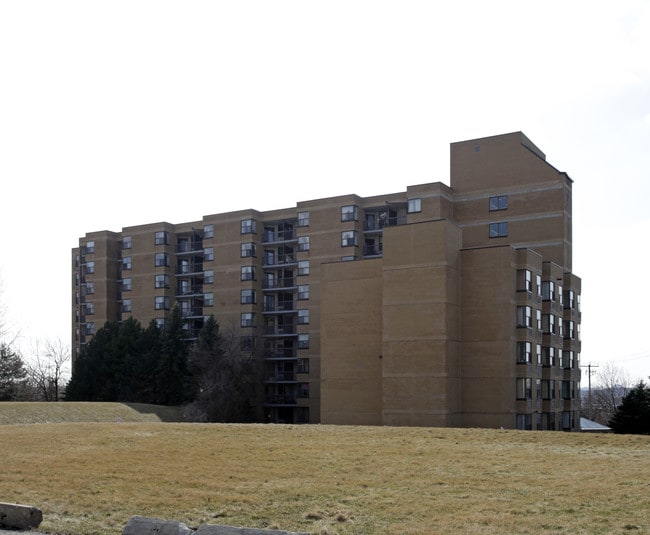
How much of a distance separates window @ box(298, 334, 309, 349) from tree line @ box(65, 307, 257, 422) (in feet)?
17.5

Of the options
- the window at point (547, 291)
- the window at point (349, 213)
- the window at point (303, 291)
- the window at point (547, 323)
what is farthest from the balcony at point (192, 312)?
the window at point (547, 291)

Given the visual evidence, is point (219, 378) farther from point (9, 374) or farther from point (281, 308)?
point (9, 374)

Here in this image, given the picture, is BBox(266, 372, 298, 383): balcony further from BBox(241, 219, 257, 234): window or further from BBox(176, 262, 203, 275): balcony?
BBox(176, 262, 203, 275): balcony

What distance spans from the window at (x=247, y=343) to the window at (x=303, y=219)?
13.7 meters

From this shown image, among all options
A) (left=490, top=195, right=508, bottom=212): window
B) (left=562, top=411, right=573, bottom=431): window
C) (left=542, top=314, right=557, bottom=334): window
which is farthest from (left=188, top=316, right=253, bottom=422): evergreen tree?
(left=562, top=411, right=573, bottom=431): window

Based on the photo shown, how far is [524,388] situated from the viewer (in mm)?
54344

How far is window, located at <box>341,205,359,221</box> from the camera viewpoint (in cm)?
7559

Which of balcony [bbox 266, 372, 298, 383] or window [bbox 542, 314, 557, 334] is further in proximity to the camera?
balcony [bbox 266, 372, 298, 383]

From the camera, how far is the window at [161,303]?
87375 mm

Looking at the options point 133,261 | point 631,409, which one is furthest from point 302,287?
point 631,409

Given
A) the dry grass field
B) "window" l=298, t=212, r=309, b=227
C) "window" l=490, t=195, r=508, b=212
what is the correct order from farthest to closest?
"window" l=298, t=212, r=309, b=227
"window" l=490, t=195, r=508, b=212
the dry grass field

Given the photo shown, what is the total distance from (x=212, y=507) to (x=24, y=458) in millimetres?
11762

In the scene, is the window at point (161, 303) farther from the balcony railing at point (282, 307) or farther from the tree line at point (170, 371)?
the balcony railing at point (282, 307)

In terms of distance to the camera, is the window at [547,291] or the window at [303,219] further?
the window at [303,219]
